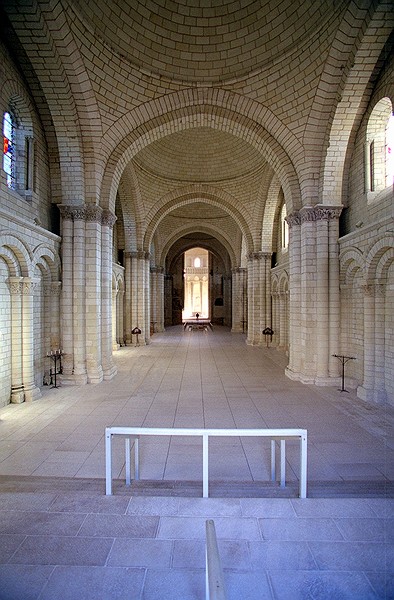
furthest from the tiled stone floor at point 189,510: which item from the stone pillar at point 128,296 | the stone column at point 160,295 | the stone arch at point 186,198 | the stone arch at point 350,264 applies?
the stone column at point 160,295

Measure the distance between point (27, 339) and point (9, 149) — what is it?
4.92 m

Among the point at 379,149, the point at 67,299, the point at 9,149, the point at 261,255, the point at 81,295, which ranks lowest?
the point at 67,299

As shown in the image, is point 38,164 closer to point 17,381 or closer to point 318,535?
point 17,381

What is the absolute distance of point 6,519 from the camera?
3.66 metres

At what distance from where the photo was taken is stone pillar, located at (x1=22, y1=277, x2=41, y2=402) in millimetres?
8445

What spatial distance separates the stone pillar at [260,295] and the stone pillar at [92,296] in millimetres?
10641

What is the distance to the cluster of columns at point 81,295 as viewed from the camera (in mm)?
10156

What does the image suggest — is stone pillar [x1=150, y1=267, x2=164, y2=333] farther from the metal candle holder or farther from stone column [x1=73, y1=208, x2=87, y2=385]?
the metal candle holder

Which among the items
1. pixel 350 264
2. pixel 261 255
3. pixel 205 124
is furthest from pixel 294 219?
pixel 261 255

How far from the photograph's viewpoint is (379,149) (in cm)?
892

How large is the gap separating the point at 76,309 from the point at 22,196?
3.45 meters

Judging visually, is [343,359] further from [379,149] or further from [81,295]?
[81,295]

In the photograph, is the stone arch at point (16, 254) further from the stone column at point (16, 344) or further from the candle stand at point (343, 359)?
the candle stand at point (343, 359)

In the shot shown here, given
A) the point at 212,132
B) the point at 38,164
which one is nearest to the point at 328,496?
the point at 38,164
